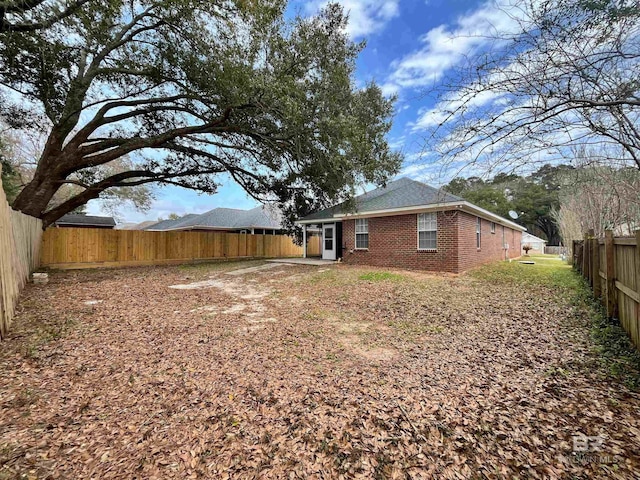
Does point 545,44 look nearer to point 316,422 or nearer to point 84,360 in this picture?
point 316,422

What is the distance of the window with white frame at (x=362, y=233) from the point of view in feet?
41.9

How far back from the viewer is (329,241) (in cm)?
1541

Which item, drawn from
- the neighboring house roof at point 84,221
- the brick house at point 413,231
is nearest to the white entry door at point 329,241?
the brick house at point 413,231

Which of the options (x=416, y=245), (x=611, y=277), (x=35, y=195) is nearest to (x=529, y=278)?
(x=416, y=245)

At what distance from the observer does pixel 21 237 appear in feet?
22.7

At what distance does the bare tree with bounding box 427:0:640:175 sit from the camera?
2.75 metres

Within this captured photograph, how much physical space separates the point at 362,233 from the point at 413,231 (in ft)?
8.39

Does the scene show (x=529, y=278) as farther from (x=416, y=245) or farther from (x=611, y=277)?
(x=611, y=277)

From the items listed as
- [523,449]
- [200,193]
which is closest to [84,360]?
[523,449]

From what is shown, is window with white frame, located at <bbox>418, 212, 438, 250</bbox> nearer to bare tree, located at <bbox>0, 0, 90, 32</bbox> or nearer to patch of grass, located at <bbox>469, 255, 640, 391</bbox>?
patch of grass, located at <bbox>469, 255, 640, 391</bbox>

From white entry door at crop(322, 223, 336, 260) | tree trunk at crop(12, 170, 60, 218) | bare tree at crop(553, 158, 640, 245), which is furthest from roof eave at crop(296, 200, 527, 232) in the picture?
tree trunk at crop(12, 170, 60, 218)

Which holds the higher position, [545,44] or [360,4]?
[360,4]

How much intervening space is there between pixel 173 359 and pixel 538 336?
17.3 ft

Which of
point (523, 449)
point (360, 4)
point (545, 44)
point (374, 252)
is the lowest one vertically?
point (523, 449)
